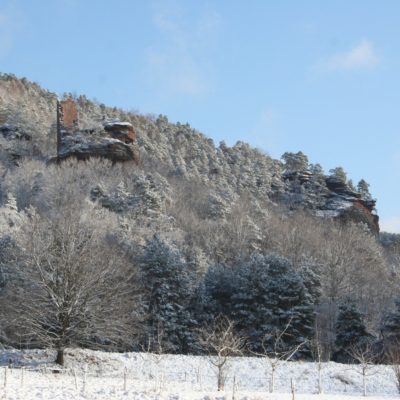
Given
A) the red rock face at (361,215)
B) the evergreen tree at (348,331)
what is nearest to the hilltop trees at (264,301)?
the evergreen tree at (348,331)

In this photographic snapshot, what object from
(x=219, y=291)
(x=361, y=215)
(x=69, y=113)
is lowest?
(x=219, y=291)

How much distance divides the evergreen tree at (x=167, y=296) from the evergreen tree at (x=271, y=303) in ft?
13.4

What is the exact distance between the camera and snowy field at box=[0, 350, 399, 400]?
25.3 meters

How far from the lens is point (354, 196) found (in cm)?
10462

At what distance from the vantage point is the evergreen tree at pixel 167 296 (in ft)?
147

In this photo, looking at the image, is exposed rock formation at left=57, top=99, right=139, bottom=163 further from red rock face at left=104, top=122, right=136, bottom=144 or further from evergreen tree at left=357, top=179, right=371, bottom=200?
evergreen tree at left=357, top=179, right=371, bottom=200

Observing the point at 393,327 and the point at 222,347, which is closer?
the point at 222,347

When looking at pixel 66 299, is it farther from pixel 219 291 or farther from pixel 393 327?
pixel 393 327

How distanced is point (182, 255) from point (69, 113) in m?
51.1

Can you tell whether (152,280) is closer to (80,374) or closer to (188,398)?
(80,374)

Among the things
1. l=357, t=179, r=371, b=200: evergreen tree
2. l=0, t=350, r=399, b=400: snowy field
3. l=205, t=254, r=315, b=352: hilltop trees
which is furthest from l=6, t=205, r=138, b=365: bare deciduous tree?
l=357, t=179, r=371, b=200: evergreen tree

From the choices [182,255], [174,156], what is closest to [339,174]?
[174,156]

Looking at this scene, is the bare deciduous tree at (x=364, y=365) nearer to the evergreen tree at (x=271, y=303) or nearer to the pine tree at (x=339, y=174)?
the evergreen tree at (x=271, y=303)

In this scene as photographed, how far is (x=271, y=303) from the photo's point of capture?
152ft
